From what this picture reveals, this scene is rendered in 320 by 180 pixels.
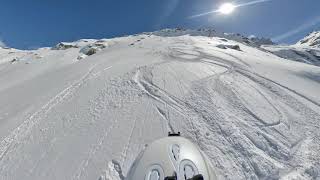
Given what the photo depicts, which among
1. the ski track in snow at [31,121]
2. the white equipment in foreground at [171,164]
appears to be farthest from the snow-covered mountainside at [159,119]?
the white equipment in foreground at [171,164]

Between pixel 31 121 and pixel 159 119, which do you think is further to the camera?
pixel 31 121

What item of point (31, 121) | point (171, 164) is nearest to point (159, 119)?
point (31, 121)

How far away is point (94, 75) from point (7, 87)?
5.41 metres

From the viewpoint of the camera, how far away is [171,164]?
562cm

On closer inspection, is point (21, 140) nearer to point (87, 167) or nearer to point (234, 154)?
point (87, 167)

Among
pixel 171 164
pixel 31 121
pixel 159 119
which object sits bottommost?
pixel 171 164

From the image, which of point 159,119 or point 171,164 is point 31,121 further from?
point 171,164

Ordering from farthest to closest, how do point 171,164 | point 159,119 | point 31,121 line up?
point 31,121 → point 159,119 → point 171,164

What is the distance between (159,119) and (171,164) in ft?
16.4

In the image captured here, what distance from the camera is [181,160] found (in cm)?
575

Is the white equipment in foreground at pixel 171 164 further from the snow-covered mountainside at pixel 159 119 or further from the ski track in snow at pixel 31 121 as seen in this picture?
the ski track in snow at pixel 31 121

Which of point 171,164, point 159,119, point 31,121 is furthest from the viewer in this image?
point 31,121

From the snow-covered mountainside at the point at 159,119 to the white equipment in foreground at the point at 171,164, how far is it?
5.66 ft

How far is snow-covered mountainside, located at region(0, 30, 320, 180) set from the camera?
26.8 ft
